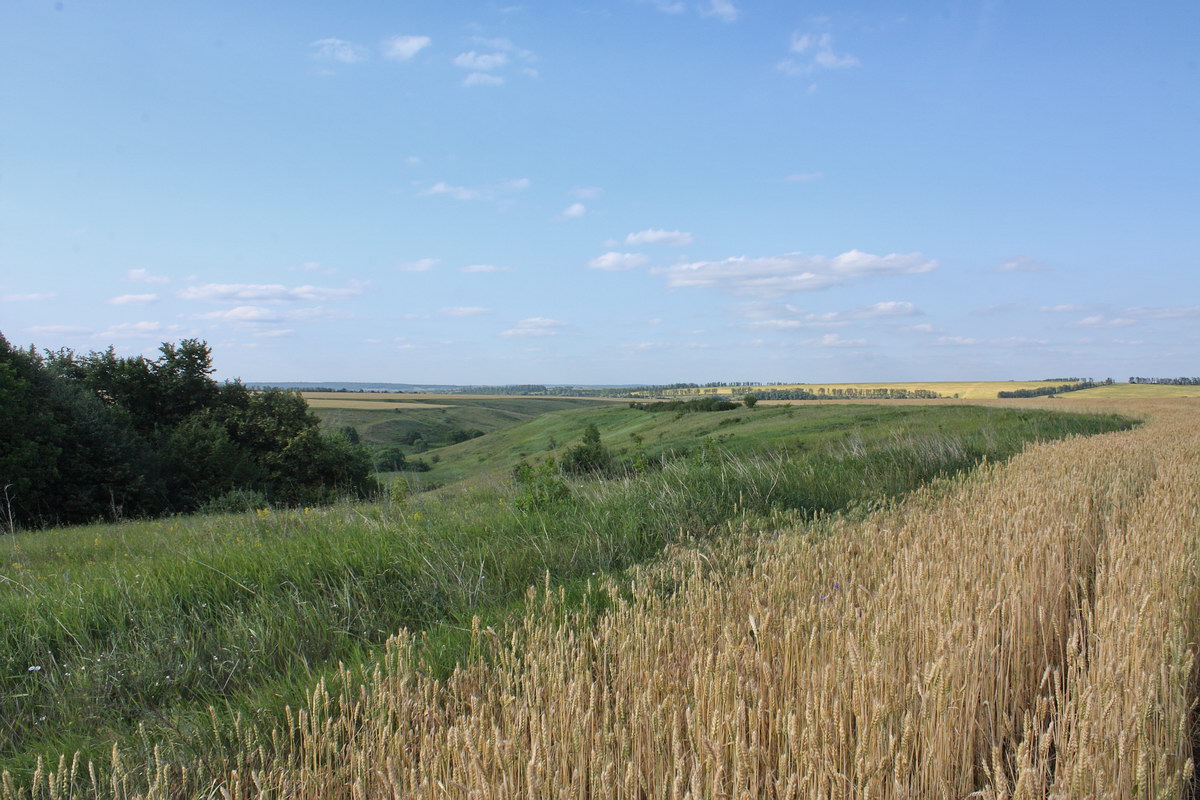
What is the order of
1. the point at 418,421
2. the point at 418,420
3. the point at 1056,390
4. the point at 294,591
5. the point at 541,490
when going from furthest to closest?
1. the point at 418,420
2. the point at 418,421
3. the point at 1056,390
4. the point at 541,490
5. the point at 294,591

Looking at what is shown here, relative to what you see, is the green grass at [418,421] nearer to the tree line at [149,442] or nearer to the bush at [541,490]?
the tree line at [149,442]

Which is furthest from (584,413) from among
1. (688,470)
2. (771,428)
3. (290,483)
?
(688,470)

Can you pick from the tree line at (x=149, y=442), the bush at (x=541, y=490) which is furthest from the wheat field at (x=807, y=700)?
the tree line at (x=149, y=442)

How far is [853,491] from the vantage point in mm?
9148

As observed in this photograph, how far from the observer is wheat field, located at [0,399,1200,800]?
2164 mm

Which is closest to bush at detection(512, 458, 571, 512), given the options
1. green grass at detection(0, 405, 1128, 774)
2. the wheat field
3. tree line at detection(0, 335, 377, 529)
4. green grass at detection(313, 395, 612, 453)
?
green grass at detection(0, 405, 1128, 774)

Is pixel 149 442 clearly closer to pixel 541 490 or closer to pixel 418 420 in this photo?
pixel 541 490

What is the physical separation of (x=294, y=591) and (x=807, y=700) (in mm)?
4706

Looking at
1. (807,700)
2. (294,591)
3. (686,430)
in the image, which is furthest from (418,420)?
(807,700)

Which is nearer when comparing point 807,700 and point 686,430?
point 807,700

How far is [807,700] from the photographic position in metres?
2.20

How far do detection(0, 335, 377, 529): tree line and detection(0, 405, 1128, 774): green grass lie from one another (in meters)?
17.7

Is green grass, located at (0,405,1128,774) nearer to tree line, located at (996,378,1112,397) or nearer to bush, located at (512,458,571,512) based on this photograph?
bush, located at (512,458,571,512)

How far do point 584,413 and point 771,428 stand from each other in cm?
5613
